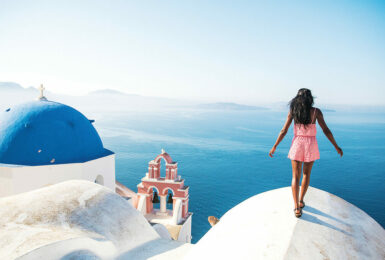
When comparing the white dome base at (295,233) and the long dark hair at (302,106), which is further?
the long dark hair at (302,106)

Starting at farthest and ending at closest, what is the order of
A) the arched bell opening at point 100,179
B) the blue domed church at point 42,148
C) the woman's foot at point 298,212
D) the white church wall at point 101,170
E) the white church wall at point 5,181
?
the arched bell opening at point 100,179 → the white church wall at point 101,170 → the blue domed church at point 42,148 → the white church wall at point 5,181 → the woman's foot at point 298,212

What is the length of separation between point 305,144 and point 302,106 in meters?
0.47

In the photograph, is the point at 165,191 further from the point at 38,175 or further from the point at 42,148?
the point at 42,148

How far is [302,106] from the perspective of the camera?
291cm

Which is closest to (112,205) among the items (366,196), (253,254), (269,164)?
(253,254)

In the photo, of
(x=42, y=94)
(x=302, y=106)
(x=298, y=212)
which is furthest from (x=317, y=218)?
(x=42, y=94)

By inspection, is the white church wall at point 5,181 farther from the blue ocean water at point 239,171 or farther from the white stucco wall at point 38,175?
the blue ocean water at point 239,171

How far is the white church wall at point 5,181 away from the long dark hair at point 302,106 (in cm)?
778

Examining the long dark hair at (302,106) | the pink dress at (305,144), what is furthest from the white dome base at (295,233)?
the long dark hair at (302,106)

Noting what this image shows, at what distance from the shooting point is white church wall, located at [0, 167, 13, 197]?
714 cm

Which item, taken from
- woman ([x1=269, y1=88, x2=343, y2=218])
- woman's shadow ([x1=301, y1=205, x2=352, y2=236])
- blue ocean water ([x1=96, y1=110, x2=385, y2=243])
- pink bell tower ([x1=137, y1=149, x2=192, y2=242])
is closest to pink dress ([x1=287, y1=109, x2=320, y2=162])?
woman ([x1=269, y1=88, x2=343, y2=218])

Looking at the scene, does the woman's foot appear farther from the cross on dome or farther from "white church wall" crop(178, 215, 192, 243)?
the cross on dome

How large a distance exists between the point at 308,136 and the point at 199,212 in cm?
2355

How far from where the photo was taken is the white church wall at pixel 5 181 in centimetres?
714
